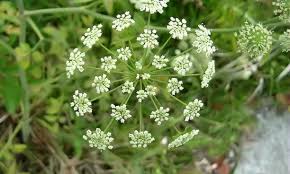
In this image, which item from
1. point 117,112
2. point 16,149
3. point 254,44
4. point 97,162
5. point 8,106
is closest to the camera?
point 117,112

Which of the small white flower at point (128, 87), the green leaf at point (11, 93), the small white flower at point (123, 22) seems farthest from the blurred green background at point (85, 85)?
the small white flower at point (128, 87)

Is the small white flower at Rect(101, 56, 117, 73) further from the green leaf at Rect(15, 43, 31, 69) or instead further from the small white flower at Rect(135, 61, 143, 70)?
the green leaf at Rect(15, 43, 31, 69)

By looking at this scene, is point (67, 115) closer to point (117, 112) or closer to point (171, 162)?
point (171, 162)

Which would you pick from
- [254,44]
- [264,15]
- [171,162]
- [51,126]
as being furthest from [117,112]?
[264,15]

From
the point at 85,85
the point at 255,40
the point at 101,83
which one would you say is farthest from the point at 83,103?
the point at 255,40

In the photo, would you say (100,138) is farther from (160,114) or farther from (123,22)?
(123,22)
